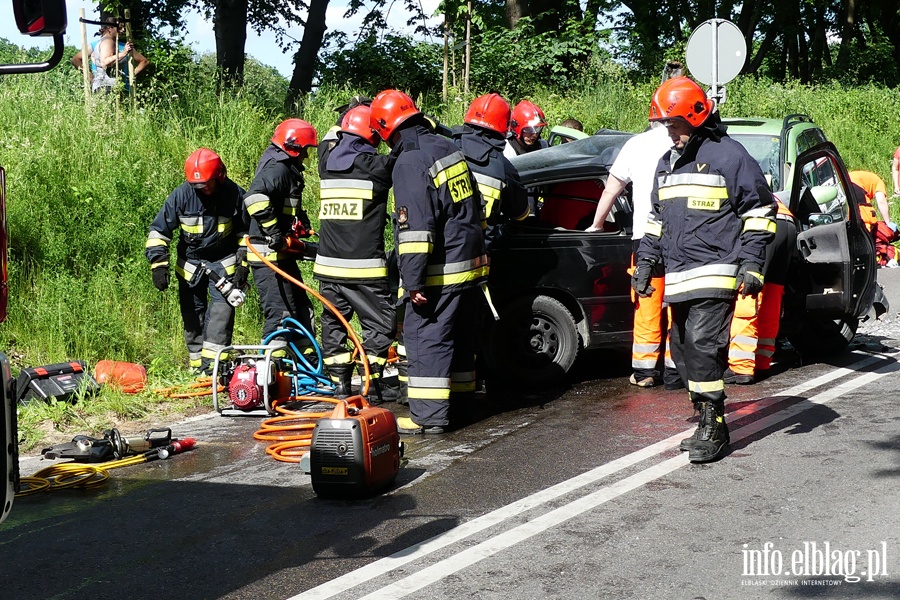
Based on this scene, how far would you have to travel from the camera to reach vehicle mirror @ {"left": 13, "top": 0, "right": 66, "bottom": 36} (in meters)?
3.18

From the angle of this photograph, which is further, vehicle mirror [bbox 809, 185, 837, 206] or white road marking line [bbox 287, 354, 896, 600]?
vehicle mirror [bbox 809, 185, 837, 206]

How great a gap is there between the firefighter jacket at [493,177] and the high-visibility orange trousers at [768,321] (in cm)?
199

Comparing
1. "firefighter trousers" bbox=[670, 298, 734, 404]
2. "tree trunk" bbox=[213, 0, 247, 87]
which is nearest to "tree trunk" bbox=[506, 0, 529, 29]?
"tree trunk" bbox=[213, 0, 247, 87]

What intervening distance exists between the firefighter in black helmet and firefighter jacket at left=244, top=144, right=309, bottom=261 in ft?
2.07

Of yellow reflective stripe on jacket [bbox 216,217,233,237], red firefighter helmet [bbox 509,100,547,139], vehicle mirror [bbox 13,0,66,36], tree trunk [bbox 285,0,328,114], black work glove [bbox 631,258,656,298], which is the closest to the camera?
vehicle mirror [bbox 13,0,66,36]

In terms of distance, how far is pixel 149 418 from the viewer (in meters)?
7.30

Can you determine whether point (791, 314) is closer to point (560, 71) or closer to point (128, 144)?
point (128, 144)

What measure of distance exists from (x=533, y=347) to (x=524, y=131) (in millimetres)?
3156

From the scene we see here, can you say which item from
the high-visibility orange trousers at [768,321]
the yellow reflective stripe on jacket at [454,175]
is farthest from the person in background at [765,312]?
the yellow reflective stripe on jacket at [454,175]

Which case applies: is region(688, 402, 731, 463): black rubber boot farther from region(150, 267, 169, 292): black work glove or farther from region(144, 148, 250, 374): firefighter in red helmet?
region(150, 267, 169, 292): black work glove

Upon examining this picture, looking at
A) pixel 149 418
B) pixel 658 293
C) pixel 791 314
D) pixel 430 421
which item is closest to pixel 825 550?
pixel 430 421

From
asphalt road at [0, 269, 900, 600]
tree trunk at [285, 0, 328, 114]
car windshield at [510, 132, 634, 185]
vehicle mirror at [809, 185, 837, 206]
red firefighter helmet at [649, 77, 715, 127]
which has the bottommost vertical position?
asphalt road at [0, 269, 900, 600]

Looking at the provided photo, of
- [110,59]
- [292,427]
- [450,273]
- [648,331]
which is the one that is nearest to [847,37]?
[110,59]

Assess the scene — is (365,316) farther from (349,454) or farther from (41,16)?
(41,16)
